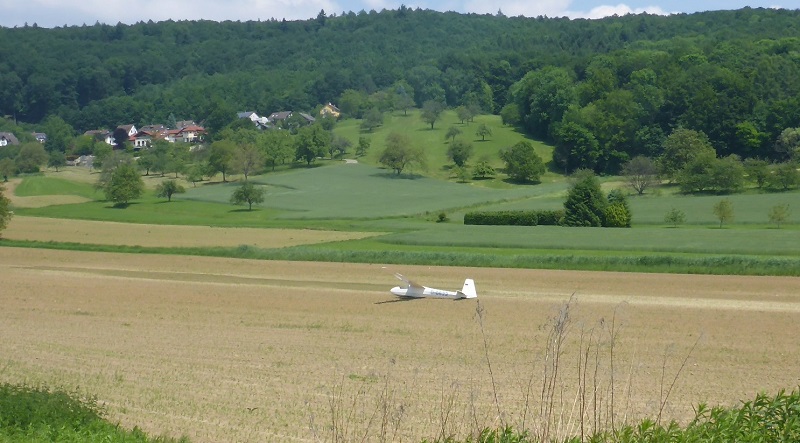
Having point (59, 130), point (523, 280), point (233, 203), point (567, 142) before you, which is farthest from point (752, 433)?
point (59, 130)

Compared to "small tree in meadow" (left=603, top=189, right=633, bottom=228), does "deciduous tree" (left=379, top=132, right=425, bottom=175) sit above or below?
above

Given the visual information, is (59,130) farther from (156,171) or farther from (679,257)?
(679,257)

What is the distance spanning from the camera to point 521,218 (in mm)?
60844

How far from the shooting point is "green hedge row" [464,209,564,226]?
6078 centimetres

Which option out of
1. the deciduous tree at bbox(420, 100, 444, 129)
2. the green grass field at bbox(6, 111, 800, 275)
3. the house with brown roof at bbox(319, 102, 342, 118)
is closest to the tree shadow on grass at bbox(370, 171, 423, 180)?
the green grass field at bbox(6, 111, 800, 275)

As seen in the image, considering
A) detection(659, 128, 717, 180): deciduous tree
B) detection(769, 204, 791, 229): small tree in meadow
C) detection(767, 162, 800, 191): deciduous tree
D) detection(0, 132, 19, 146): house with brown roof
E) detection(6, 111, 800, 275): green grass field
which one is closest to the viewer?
detection(6, 111, 800, 275): green grass field

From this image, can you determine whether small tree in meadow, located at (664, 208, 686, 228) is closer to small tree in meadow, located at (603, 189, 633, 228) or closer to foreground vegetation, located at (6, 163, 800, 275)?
foreground vegetation, located at (6, 163, 800, 275)

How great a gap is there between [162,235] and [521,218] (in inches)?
917

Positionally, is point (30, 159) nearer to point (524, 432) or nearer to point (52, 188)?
point (52, 188)

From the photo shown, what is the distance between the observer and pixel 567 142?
102062 mm

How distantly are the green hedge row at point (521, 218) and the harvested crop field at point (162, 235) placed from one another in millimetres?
9404

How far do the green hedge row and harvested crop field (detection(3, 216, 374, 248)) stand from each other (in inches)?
370

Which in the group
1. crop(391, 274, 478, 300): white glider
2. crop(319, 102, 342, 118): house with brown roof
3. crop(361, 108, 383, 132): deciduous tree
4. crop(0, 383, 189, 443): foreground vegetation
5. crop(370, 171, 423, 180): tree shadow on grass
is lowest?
crop(370, 171, 423, 180): tree shadow on grass

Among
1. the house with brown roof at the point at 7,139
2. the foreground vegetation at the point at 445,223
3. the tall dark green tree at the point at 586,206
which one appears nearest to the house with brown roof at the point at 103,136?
the house with brown roof at the point at 7,139
